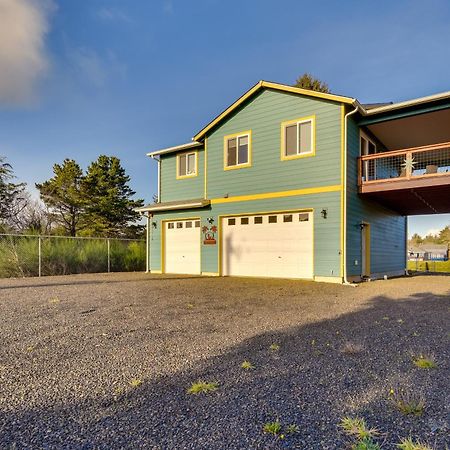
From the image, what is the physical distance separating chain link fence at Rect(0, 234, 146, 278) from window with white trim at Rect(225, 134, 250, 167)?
713 centimetres

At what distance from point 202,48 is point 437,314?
43.4 feet

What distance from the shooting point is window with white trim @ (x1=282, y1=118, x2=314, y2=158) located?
34.6ft

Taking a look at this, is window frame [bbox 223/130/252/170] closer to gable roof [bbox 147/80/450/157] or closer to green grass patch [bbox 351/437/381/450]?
gable roof [bbox 147/80/450/157]

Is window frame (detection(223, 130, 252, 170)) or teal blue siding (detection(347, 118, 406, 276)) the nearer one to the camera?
teal blue siding (detection(347, 118, 406, 276))

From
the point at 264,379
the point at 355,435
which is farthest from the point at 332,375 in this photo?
the point at 355,435

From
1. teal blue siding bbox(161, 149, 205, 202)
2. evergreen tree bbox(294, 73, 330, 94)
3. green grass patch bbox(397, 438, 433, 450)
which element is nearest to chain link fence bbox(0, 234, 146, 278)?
teal blue siding bbox(161, 149, 205, 202)

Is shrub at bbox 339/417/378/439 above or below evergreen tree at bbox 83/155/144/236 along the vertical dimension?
below

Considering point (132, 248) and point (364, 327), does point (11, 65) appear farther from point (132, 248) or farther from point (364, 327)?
point (364, 327)

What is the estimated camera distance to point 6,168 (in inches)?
1012

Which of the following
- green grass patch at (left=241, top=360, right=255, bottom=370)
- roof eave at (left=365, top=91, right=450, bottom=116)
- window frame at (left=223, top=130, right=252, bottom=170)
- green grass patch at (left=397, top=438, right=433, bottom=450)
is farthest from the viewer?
window frame at (left=223, top=130, right=252, bottom=170)

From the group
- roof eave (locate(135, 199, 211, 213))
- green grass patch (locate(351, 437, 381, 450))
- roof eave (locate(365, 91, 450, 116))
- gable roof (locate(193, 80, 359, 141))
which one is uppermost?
gable roof (locate(193, 80, 359, 141))

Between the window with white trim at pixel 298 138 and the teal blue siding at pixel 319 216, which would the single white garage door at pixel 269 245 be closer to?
the teal blue siding at pixel 319 216

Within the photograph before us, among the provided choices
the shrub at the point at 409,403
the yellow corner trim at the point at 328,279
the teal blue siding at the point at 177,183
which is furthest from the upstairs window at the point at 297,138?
the shrub at the point at 409,403

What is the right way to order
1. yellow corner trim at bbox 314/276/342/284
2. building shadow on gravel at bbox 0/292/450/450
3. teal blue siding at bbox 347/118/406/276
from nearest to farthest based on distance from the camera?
building shadow on gravel at bbox 0/292/450/450 < yellow corner trim at bbox 314/276/342/284 < teal blue siding at bbox 347/118/406/276
